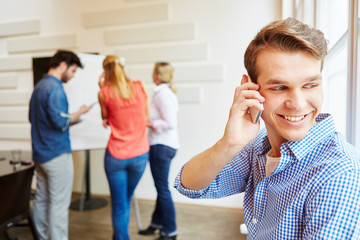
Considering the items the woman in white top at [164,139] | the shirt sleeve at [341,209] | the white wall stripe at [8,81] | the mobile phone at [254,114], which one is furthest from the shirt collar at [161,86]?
the white wall stripe at [8,81]

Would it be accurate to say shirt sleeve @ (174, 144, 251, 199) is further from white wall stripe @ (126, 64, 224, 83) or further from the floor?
white wall stripe @ (126, 64, 224, 83)

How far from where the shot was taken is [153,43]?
12.9 ft

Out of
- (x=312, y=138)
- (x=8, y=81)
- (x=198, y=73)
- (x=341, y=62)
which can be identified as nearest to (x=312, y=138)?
(x=312, y=138)

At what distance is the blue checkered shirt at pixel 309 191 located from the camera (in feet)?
1.99

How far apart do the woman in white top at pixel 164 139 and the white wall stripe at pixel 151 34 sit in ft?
3.54

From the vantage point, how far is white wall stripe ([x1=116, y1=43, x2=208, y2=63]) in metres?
3.71

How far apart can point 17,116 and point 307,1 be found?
13.7 feet

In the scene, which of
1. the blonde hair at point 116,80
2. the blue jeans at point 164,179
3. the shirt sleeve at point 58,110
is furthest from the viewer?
the blue jeans at point 164,179

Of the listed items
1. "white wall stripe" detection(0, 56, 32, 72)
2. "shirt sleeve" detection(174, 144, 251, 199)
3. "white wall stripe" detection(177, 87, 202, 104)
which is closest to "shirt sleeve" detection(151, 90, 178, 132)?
"white wall stripe" detection(177, 87, 202, 104)

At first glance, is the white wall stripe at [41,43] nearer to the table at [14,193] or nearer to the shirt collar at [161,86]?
the shirt collar at [161,86]

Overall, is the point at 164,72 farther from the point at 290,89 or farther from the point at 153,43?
the point at 290,89

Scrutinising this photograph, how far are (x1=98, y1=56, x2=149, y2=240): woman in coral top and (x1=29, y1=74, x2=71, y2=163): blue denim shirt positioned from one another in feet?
1.23

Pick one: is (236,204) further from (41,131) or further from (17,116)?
(17,116)

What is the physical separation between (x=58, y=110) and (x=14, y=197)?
74 cm
